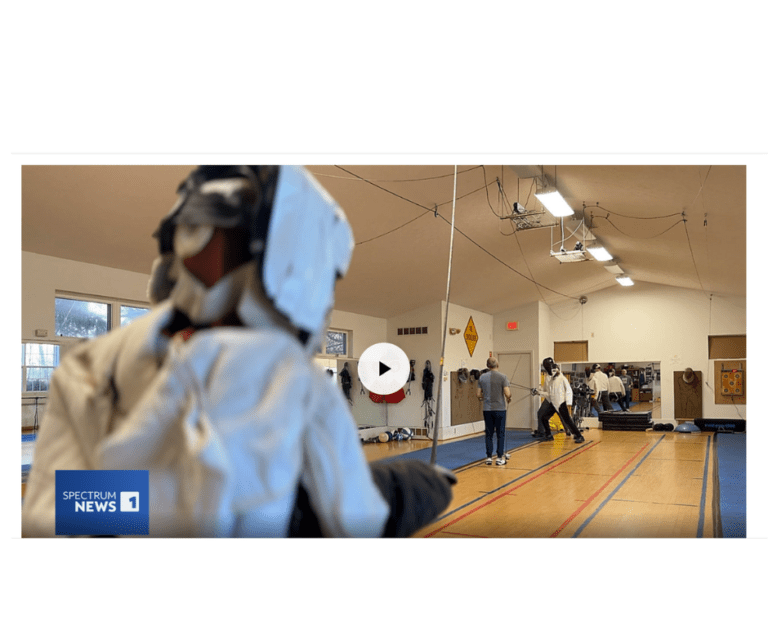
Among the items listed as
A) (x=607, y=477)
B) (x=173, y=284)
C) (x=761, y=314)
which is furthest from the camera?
(x=607, y=477)

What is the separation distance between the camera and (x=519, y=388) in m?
3.58

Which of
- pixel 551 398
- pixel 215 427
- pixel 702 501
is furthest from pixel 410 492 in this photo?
pixel 551 398

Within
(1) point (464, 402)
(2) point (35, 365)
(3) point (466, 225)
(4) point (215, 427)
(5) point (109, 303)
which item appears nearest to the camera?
(4) point (215, 427)

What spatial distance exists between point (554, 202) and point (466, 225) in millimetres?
510

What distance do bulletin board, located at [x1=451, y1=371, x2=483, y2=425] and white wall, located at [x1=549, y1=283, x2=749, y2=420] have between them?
2.33ft

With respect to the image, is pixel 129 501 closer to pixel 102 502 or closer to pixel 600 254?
pixel 102 502

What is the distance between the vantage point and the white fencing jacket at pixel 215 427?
1076mm

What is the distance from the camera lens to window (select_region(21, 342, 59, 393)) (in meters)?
1.67

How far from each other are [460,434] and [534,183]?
5.83ft

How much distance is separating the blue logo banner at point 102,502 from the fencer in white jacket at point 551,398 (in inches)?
109
